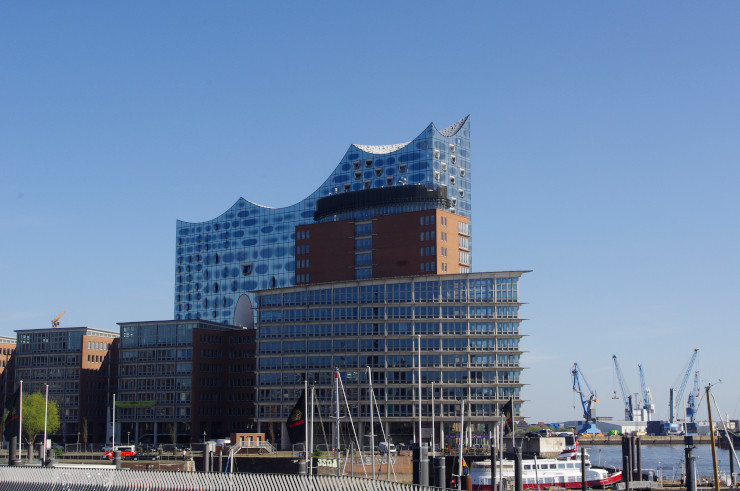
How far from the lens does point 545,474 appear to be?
4021 inches

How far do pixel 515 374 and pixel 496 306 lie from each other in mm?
10973

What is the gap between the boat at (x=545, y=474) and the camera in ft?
320

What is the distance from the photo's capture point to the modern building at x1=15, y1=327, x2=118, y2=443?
177 m

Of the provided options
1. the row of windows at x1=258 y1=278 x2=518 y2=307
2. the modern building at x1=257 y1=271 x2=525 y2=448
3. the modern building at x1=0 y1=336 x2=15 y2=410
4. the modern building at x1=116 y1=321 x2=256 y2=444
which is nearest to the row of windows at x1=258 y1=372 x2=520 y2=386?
the modern building at x1=257 y1=271 x2=525 y2=448

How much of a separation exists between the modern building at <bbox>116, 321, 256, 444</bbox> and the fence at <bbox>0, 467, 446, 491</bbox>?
116 metres

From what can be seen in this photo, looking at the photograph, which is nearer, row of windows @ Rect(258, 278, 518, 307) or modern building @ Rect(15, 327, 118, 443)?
row of windows @ Rect(258, 278, 518, 307)

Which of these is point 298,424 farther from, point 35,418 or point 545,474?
point 35,418

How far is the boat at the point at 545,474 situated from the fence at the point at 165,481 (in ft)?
177

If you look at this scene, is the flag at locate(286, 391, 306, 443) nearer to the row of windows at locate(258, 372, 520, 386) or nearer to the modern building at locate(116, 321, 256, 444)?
the row of windows at locate(258, 372, 520, 386)

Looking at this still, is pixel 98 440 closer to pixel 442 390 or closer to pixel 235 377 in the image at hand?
pixel 235 377

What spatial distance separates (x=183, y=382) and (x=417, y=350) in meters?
47.2

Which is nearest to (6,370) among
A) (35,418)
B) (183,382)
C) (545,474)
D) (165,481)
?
(35,418)

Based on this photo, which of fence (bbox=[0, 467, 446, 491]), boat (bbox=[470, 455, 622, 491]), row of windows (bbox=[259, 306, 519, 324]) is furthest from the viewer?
row of windows (bbox=[259, 306, 519, 324])

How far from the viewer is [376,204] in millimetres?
191125
